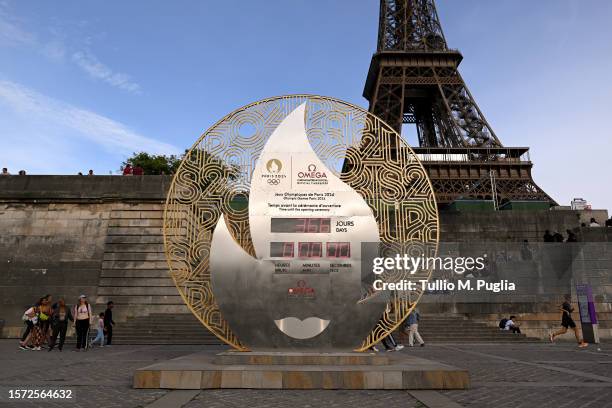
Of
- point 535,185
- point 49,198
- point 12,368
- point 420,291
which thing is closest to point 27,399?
point 12,368

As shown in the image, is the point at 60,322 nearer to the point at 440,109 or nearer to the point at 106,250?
the point at 106,250

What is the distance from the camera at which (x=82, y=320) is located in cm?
1312

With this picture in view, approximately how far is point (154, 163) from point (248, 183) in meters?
36.8

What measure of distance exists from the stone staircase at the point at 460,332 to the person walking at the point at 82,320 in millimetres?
11638

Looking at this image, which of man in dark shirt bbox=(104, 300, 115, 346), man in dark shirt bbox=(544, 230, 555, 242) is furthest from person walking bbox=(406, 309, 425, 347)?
man in dark shirt bbox=(104, 300, 115, 346)

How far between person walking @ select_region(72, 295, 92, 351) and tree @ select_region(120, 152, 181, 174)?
3013cm

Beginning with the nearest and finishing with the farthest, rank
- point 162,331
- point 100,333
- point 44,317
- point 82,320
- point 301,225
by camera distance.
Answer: point 301,225 < point 82,320 < point 44,317 < point 100,333 < point 162,331

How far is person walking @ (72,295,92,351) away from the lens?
12.9 m

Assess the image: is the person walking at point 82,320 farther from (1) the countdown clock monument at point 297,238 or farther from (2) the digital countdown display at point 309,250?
(2) the digital countdown display at point 309,250

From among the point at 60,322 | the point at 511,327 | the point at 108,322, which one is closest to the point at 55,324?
the point at 60,322

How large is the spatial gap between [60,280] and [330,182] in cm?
1627

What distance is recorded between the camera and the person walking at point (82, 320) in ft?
42.3

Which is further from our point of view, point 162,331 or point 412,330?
point 162,331

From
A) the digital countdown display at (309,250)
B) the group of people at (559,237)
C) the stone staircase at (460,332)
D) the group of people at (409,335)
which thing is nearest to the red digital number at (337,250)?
the digital countdown display at (309,250)
